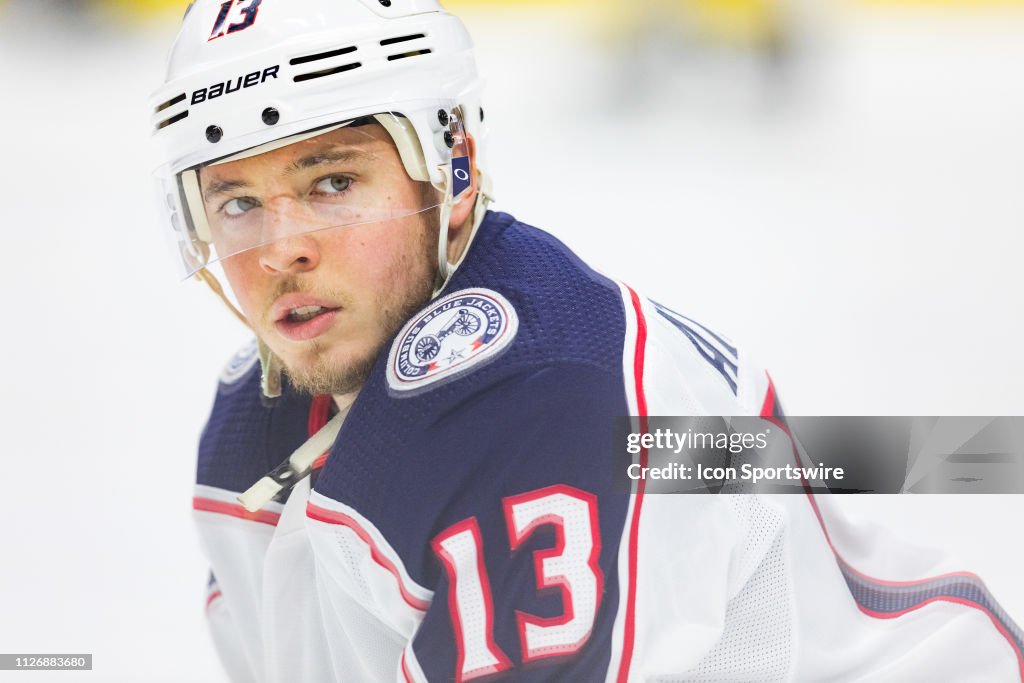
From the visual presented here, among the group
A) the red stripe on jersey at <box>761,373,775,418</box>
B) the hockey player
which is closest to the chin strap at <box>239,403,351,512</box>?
the hockey player

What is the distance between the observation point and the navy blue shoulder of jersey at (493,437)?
41.8 inches

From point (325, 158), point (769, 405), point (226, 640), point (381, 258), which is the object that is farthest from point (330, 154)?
point (226, 640)

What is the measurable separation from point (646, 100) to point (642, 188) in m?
0.74

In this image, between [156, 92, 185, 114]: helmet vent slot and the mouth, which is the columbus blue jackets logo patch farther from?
[156, 92, 185, 114]: helmet vent slot

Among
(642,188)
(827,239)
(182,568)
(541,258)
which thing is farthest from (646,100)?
(541,258)

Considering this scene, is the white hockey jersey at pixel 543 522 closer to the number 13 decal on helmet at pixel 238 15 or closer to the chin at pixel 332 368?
the chin at pixel 332 368

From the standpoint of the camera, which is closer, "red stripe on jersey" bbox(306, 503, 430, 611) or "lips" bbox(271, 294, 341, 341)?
"red stripe on jersey" bbox(306, 503, 430, 611)

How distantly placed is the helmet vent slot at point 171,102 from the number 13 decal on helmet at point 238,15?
0.23 feet

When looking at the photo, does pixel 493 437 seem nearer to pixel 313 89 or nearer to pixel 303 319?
pixel 303 319

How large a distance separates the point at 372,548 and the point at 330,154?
15.8 inches

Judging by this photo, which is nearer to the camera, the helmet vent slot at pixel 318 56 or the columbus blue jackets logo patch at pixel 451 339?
the columbus blue jackets logo patch at pixel 451 339

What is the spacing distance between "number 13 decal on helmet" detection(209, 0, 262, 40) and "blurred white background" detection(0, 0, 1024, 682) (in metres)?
0.86

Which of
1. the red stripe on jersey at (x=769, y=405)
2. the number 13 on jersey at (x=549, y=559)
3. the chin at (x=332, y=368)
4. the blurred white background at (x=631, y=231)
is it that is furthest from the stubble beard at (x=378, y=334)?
the blurred white background at (x=631, y=231)

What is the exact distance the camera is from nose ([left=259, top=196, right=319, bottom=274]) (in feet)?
3.90
